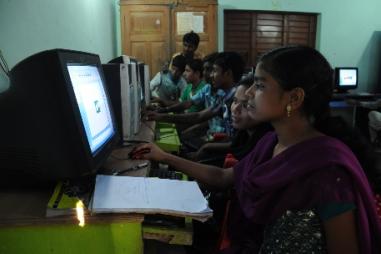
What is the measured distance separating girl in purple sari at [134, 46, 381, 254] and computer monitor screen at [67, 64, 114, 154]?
44 centimetres

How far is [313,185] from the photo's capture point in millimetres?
756

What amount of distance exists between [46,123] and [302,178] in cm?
60

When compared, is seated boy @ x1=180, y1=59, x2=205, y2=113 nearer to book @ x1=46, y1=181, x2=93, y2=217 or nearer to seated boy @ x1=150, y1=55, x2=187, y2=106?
seated boy @ x1=150, y1=55, x2=187, y2=106

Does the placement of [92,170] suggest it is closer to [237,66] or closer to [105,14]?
[237,66]

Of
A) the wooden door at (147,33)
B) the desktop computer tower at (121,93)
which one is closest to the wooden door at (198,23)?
the wooden door at (147,33)

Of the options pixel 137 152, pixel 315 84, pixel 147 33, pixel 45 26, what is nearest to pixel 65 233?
pixel 137 152

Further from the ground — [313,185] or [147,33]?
[147,33]

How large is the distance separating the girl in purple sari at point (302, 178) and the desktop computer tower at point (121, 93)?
2.04 ft

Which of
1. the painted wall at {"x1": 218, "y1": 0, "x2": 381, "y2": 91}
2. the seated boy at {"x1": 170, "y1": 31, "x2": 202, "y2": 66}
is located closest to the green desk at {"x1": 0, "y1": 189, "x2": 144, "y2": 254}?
the seated boy at {"x1": 170, "y1": 31, "x2": 202, "y2": 66}

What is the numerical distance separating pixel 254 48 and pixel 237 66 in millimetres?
2751

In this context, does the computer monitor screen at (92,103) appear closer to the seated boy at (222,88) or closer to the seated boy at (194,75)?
the seated boy at (222,88)

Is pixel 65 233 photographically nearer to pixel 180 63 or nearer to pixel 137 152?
pixel 137 152

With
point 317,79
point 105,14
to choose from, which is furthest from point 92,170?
point 105,14

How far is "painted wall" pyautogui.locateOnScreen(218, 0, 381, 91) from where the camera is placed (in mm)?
5020
